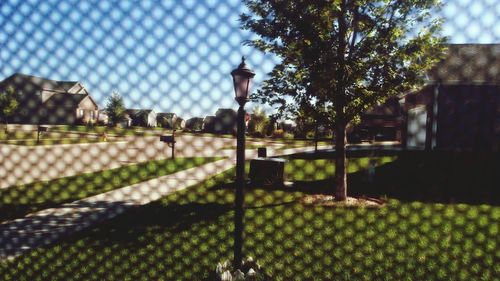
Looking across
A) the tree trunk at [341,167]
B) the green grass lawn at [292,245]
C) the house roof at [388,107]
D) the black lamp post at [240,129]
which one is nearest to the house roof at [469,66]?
the house roof at [388,107]

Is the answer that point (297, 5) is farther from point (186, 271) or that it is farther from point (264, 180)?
point (264, 180)

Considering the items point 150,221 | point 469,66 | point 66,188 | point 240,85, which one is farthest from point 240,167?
point 469,66

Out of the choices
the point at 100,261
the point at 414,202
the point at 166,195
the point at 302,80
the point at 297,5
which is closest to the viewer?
the point at 100,261

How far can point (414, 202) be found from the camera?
480cm

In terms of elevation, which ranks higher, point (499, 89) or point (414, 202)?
point (499, 89)

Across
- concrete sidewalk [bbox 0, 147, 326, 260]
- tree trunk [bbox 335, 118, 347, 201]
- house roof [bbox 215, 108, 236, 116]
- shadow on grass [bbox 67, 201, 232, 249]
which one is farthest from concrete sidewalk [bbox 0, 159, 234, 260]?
tree trunk [bbox 335, 118, 347, 201]

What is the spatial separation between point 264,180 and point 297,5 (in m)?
3.36

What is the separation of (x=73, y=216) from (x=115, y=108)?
1.96 m

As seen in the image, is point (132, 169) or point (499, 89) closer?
point (499, 89)

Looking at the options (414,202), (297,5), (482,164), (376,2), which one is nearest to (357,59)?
(376,2)

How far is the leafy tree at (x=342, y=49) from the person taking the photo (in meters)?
3.81

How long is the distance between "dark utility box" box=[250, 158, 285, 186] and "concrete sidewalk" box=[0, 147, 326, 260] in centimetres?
116

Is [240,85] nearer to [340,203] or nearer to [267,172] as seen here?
[340,203]

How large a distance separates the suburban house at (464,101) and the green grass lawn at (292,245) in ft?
5.32
